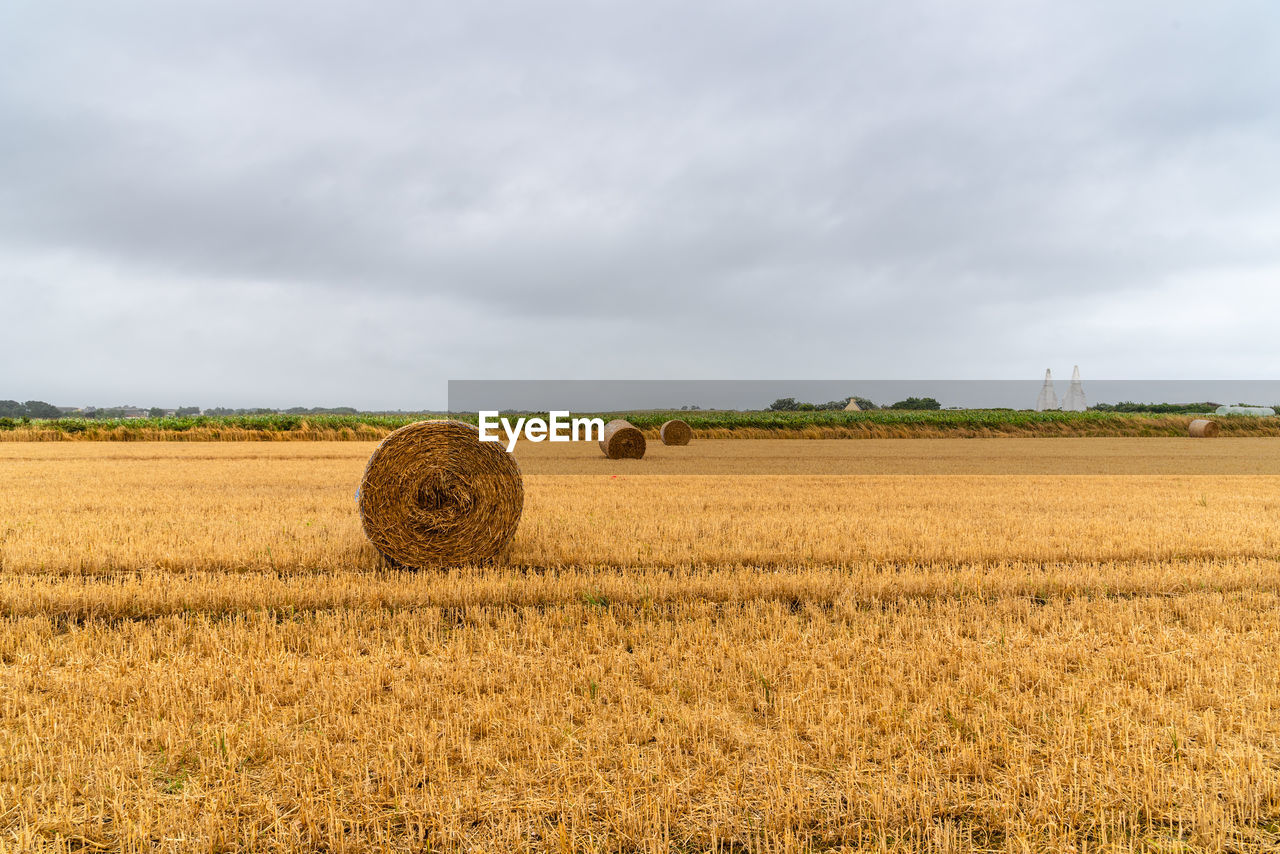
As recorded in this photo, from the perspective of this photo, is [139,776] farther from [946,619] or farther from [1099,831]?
[946,619]

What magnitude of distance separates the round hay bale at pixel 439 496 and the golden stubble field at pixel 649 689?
15.8 inches

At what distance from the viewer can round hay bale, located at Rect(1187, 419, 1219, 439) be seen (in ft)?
145

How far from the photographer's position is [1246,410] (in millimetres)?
60750

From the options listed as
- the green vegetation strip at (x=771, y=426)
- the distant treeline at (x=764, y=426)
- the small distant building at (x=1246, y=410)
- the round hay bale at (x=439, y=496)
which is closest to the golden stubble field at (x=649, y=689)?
the round hay bale at (x=439, y=496)

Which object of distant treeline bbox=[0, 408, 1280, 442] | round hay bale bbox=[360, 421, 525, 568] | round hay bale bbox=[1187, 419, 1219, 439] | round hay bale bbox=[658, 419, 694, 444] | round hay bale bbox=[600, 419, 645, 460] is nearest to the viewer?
round hay bale bbox=[360, 421, 525, 568]

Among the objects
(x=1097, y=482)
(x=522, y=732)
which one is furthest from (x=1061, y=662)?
(x=1097, y=482)

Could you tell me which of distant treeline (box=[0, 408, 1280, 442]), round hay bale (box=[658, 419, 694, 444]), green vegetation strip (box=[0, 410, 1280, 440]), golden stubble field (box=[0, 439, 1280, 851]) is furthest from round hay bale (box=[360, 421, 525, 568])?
distant treeline (box=[0, 408, 1280, 442])

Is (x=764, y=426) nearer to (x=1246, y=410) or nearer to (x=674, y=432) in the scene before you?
(x=674, y=432)

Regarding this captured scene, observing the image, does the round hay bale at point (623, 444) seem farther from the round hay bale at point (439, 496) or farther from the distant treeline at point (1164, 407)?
the distant treeline at point (1164, 407)

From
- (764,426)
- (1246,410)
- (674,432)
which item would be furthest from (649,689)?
(1246,410)

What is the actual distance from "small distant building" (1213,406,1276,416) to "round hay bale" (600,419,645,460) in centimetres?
5410

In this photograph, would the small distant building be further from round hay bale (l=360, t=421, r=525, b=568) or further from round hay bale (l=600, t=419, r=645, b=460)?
round hay bale (l=360, t=421, r=525, b=568)

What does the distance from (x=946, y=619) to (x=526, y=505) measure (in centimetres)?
801

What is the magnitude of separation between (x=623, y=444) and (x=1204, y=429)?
38.8 metres
